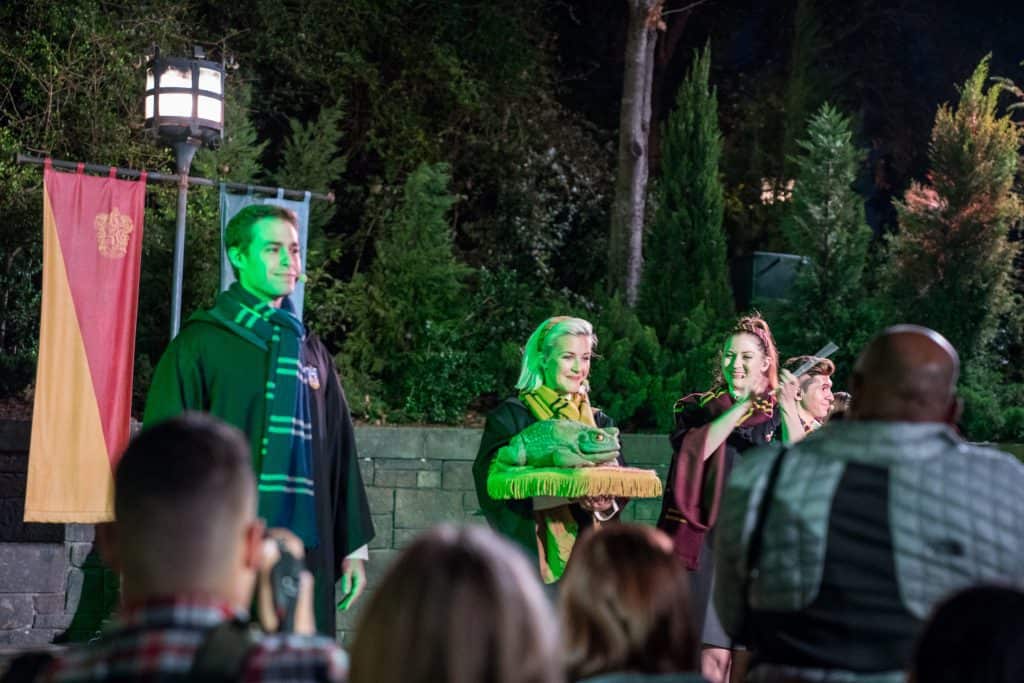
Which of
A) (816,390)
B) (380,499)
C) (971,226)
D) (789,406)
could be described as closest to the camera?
(789,406)

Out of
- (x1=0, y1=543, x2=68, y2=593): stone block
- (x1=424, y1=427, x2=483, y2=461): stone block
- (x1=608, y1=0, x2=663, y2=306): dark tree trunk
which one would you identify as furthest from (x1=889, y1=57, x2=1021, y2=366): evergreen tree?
(x1=0, y1=543, x2=68, y2=593): stone block

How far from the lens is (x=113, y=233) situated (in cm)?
906

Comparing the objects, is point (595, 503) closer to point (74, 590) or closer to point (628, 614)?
point (628, 614)

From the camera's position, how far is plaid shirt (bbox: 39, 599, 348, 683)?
6.89ft

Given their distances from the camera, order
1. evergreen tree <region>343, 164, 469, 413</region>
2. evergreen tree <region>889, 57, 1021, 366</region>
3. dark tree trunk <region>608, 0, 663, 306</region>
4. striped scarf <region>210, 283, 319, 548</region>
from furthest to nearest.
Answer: dark tree trunk <region>608, 0, 663, 306</region> < evergreen tree <region>889, 57, 1021, 366</region> < evergreen tree <region>343, 164, 469, 413</region> < striped scarf <region>210, 283, 319, 548</region>

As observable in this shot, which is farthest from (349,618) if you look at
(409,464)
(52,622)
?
(52,622)

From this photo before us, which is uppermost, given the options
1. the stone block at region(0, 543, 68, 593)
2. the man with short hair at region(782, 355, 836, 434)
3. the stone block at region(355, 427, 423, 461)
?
the man with short hair at region(782, 355, 836, 434)

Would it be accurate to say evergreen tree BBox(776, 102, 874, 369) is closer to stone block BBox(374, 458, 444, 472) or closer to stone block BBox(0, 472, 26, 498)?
stone block BBox(374, 458, 444, 472)

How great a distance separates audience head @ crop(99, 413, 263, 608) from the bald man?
1289 mm

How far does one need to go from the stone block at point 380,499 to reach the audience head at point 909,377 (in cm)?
676

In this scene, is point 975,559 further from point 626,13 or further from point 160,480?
point 626,13

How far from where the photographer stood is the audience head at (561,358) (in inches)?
228

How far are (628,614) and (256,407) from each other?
1832mm

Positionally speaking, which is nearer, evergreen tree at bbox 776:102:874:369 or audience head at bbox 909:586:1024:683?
audience head at bbox 909:586:1024:683
